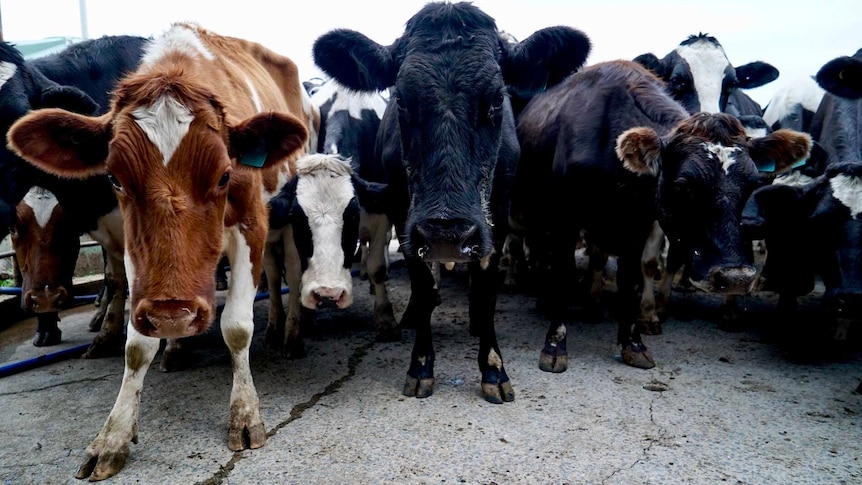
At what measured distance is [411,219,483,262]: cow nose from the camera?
113 inches

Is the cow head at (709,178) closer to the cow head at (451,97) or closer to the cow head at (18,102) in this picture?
the cow head at (451,97)

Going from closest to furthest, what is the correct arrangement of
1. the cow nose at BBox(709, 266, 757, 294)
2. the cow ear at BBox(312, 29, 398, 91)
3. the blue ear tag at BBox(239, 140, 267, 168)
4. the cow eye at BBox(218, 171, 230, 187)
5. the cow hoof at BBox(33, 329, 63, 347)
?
the cow eye at BBox(218, 171, 230, 187) → the blue ear tag at BBox(239, 140, 267, 168) → the cow nose at BBox(709, 266, 757, 294) → the cow ear at BBox(312, 29, 398, 91) → the cow hoof at BBox(33, 329, 63, 347)

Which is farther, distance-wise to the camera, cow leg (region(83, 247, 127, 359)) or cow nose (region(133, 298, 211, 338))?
cow leg (region(83, 247, 127, 359))

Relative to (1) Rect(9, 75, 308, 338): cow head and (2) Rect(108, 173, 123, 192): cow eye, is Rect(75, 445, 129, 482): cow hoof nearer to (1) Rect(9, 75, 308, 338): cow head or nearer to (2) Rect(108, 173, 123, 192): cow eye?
(1) Rect(9, 75, 308, 338): cow head

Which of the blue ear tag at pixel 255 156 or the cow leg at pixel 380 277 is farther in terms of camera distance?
the cow leg at pixel 380 277

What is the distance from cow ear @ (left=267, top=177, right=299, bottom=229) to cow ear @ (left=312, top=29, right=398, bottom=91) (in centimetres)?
83

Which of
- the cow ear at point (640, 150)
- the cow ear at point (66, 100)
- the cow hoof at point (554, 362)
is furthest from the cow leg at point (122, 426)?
the cow ear at point (640, 150)

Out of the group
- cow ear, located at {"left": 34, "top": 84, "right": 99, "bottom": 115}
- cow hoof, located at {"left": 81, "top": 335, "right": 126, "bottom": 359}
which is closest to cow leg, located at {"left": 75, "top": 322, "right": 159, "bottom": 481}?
cow ear, located at {"left": 34, "top": 84, "right": 99, "bottom": 115}

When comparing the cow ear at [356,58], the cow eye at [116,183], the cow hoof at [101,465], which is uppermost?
the cow ear at [356,58]

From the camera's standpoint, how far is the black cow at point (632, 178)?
3436mm

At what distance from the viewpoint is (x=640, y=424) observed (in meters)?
3.15

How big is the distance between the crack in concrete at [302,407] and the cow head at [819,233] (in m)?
3.11

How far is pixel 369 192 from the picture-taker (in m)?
4.31

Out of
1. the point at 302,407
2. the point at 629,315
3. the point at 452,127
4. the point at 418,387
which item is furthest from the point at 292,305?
the point at 629,315
